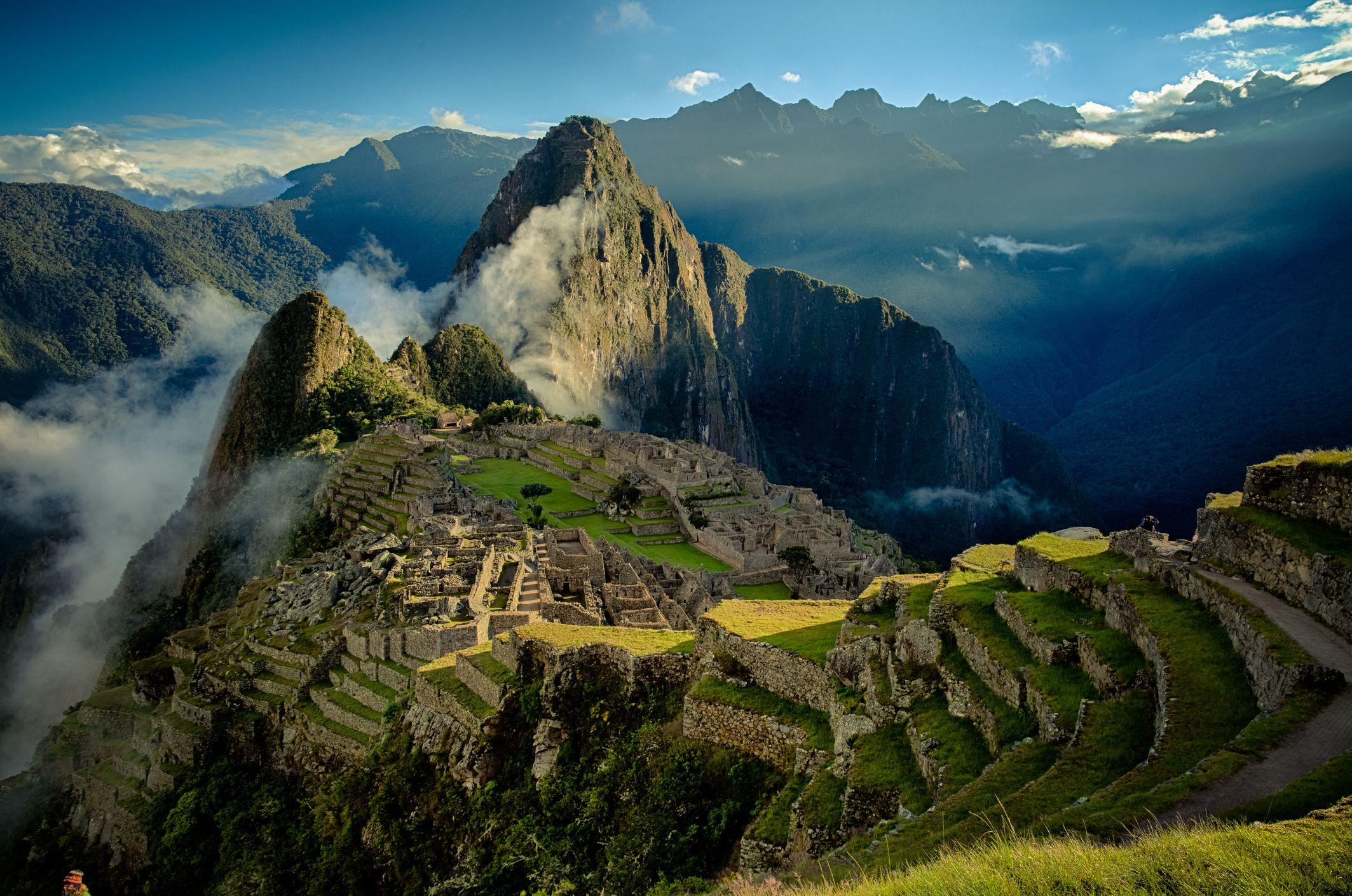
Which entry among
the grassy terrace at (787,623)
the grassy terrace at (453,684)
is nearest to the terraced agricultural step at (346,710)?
the grassy terrace at (453,684)

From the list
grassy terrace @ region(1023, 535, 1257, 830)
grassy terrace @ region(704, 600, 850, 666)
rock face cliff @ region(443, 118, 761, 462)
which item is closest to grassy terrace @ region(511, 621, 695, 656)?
grassy terrace @ region(704, 600, 850, 666)

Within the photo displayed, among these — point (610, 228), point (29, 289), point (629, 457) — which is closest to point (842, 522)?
point (629, 457)

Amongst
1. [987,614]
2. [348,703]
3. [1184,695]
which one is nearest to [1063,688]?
[1184,695]

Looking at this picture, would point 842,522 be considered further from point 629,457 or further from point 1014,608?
point 1014,608

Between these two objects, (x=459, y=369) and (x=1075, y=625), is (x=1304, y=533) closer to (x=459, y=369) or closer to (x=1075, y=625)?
(x=1075, y=625)

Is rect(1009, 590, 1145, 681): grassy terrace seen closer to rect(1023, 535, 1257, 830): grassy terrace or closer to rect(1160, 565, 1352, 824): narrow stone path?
rect(1023, 535, 1257, 830): grassy terrace

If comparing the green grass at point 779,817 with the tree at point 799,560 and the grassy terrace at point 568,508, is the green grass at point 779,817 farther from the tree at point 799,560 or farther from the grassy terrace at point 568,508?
the tree at point 799,560
